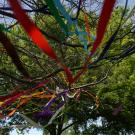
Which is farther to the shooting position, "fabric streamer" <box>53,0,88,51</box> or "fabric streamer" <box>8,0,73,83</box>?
"fabric streamer" <box>53,0,88,51</box>

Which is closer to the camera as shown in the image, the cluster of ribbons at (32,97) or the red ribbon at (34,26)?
the red ribbon at (34,26)

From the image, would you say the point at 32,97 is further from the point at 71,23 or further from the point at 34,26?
the point at 34,26

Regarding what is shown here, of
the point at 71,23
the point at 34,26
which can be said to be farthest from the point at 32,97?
the point at 34,26

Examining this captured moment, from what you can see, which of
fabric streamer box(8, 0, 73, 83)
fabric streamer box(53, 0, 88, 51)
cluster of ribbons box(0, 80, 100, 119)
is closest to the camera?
fabric streamer box(8, 0, 73, 83)

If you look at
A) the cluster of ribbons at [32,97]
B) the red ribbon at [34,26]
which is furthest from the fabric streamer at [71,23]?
the red ribbon at [34,26]

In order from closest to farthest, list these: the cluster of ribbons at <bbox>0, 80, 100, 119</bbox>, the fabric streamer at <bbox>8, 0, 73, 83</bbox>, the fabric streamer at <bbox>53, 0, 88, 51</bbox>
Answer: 1. the fabric streamer at <bbox>8, 0, 73, 83</bbox>
2. the fabric streamer at <bbox>53, 0, 88, 51</bbox>
3. the cluster of ribbons at <bbox>0, 80, 100, 119</bbox>

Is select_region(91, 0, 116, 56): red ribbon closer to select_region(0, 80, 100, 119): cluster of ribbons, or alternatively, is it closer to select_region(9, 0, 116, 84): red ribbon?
select_region(9, 0, 116, 84): red ribbon

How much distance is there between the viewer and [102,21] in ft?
3.84

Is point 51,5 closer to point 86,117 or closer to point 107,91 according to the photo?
point 107,91

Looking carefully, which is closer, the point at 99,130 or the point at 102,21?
the point at 102,21

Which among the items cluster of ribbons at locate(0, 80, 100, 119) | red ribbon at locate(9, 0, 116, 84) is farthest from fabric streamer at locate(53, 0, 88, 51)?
red ribbon at locate(9, 0, 116, 84)

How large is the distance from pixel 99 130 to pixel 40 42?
23889 millimetres

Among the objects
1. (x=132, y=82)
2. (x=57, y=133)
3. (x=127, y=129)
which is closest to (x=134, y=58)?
(x=132, y=82)

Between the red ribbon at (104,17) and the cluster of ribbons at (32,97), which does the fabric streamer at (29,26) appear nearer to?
the red ribbon at (104,17)
